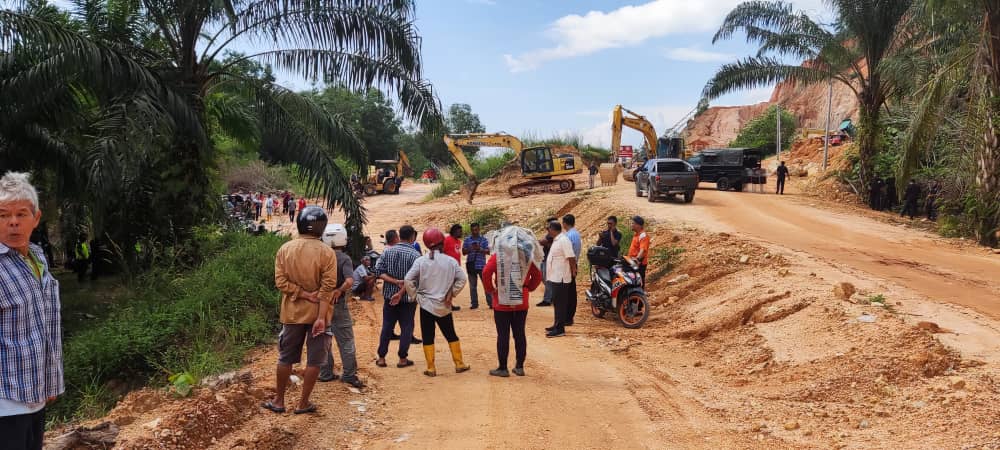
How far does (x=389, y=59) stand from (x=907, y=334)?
27.8 ft

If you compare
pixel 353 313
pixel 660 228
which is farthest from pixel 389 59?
pixel 660 228

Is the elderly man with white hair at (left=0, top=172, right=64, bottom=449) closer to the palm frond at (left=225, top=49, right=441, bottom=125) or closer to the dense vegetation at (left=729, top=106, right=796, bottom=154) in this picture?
the palm frond at (left=225, top=49, right=441, bottom=125)

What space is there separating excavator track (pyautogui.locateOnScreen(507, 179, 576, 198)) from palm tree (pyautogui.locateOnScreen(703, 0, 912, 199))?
785 cm

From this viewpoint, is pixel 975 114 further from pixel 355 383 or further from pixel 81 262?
pixel 81 262

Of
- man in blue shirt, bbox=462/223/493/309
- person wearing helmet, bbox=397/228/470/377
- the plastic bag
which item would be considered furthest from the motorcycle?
person wearing helmet, bbox=397/228/470/377

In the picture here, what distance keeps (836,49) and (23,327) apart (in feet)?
76.3

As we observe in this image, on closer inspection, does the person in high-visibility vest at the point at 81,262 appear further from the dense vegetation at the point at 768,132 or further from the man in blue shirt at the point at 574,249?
the dense vegetation at the point at 768,132

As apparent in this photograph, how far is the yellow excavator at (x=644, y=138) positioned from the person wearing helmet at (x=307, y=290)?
1083 inches

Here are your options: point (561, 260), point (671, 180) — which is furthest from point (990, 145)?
point (561, 260)

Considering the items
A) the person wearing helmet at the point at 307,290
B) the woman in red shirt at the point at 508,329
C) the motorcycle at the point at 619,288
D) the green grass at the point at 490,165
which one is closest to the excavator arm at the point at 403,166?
the green grass at the point at 490,165

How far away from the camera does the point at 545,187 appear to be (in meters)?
30.6

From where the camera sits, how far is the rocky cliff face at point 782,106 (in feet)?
173

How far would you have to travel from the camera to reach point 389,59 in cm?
1189

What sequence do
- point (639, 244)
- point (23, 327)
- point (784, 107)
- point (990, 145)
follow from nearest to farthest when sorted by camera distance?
point (23, 327), point (639, 244), point (990, 145), point (784, 107)
